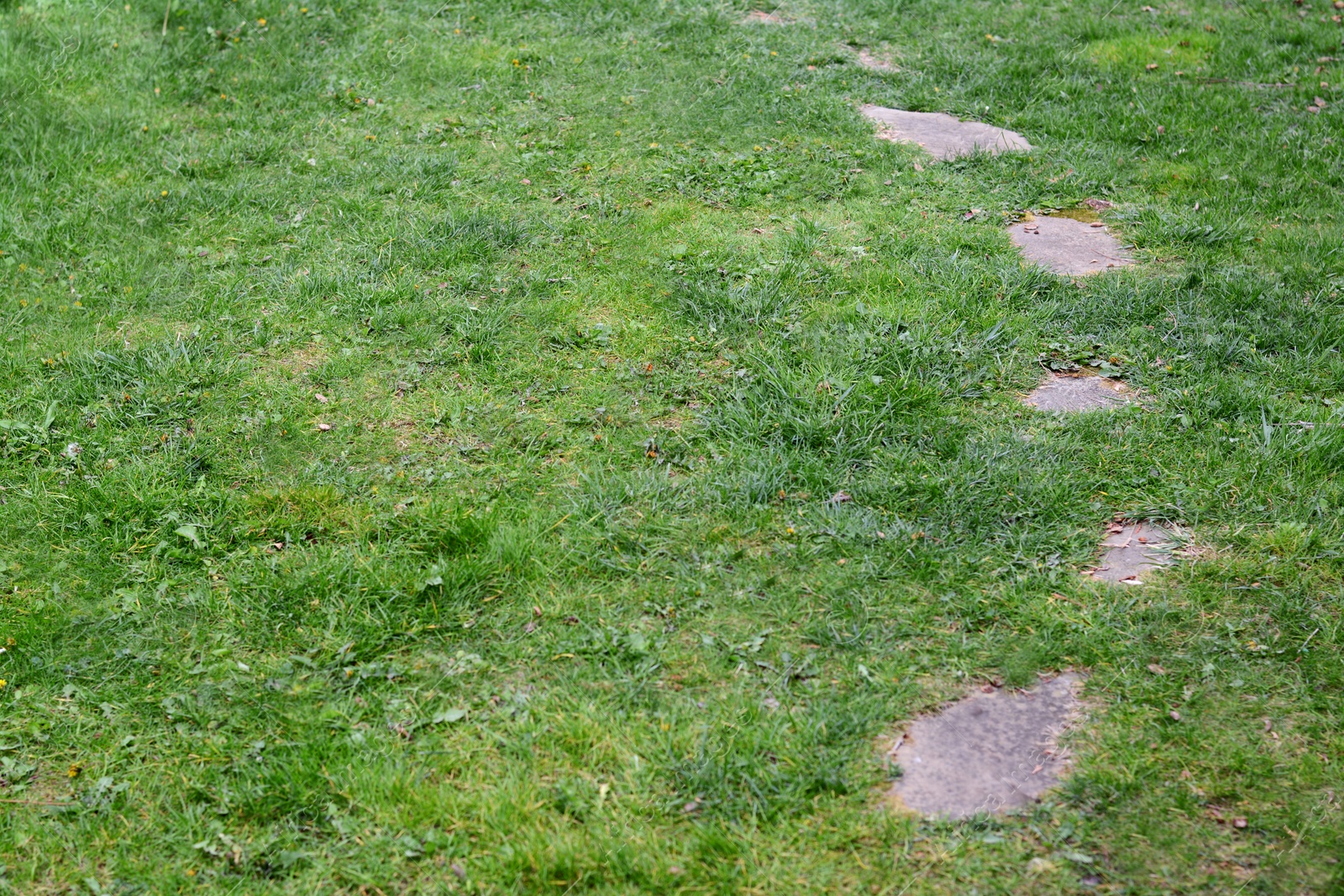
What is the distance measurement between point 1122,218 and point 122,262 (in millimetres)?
5307

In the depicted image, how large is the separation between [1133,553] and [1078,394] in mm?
962

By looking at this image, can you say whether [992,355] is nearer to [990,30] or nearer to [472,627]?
[472,627]

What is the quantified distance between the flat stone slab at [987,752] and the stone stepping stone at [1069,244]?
2.72m

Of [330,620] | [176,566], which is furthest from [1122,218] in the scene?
[176,566]

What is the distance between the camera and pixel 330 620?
3377 mm

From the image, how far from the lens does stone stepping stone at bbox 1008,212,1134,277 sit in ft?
17.1

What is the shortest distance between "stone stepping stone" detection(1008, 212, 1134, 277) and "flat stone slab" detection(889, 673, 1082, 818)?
2.72m

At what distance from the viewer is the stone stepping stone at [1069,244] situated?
5.20 m

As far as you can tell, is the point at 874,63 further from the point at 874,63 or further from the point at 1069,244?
the point at 1069,244

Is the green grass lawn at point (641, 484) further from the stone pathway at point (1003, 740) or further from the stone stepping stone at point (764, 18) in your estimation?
the stone stepping stone at point (764, 18)

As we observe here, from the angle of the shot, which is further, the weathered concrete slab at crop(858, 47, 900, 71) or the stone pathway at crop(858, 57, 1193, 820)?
the weathered concrete slab at crop(858, 47, 900, 71)

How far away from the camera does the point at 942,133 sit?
664 cm

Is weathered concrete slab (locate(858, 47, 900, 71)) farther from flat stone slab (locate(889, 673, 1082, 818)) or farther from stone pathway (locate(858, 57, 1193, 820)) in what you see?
flat stone slab (locate(889, 673, 1082, 818))

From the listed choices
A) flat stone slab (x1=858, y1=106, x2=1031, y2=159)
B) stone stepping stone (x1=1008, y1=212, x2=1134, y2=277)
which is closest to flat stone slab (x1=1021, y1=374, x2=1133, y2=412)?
stone stepping stone (x1=1008, y1=212, x2=1134, y2=277)
